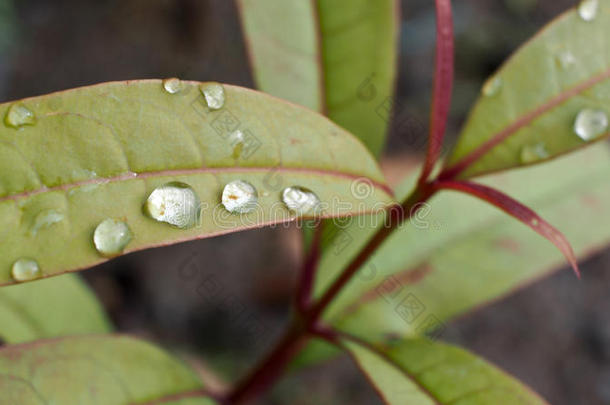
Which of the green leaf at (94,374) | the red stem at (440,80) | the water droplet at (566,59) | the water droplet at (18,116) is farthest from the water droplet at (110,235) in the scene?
the water droplet at (566,59)

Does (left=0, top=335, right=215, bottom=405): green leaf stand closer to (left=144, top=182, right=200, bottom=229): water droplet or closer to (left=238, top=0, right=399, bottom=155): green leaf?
(left=144, top=182, right=200, bottom=229): water droplet

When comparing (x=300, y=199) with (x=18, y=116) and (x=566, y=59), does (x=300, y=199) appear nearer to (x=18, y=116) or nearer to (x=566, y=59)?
(x=18, y=116)

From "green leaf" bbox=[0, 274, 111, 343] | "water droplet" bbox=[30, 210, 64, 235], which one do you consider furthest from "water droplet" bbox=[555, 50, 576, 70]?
"green leaf" bbox=[0, 274, 111, 343]

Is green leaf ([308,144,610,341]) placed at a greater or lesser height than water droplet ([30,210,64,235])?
lesser

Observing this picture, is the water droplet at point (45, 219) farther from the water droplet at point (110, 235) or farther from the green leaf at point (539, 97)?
the green leaf at point (539, 97)

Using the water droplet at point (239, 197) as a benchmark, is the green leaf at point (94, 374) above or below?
below

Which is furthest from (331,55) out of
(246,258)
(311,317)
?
(246,258)
